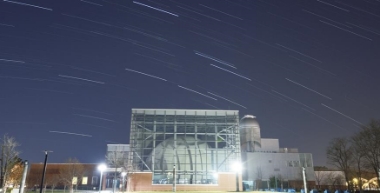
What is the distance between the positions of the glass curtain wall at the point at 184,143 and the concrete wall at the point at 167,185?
3.28 feet

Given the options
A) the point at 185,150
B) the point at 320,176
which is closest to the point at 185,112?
the point at 185,150

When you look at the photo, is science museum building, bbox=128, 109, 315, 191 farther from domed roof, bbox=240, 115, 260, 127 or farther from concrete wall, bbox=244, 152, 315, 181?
domed roof, bbox=240, 115, 260, 127

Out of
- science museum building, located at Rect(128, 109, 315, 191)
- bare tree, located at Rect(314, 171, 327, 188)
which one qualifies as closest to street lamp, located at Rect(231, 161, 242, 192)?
science museum building, located at Rect(128, 109, 315, 191)

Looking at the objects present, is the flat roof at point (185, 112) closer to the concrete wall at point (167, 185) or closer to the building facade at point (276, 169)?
the concrete wall at point (167, 185)

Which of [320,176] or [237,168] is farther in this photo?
[320,176]

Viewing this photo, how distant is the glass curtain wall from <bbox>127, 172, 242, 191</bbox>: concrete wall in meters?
1.00

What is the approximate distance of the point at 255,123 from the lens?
95062mm

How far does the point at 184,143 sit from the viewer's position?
63875 millimetres

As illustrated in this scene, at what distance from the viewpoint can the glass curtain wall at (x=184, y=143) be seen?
200ft

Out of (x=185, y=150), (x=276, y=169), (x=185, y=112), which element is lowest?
(x=276, y=169)

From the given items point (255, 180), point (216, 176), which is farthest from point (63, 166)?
point (255, 180)

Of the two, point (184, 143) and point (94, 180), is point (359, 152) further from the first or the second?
point (94, 180)

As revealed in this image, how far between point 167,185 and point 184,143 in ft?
31.3

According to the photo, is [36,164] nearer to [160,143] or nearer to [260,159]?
[160,143]
